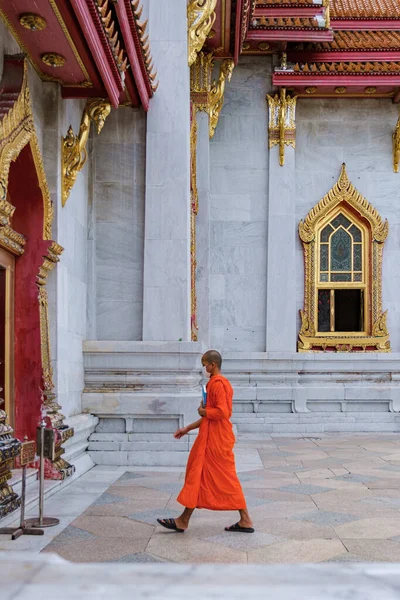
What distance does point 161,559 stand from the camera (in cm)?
512

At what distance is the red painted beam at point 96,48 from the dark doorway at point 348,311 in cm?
932

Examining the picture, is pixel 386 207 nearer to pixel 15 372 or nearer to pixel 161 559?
pixel 15 372

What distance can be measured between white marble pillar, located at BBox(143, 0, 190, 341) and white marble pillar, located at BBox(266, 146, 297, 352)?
5.47 meters

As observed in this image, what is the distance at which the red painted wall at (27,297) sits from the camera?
774 centimetres

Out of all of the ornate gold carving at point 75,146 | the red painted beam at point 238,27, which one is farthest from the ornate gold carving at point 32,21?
the red painted beam at point 238,27

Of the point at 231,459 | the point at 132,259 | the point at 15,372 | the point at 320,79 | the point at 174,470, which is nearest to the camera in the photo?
the point at 231,459

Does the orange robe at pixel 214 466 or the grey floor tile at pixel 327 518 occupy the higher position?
the orange robe at pixel 214 466

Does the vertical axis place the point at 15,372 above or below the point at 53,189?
below

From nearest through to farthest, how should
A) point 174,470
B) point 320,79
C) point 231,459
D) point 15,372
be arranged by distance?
point 231,459 → point 15,372 → point 174,470 → point 320,79

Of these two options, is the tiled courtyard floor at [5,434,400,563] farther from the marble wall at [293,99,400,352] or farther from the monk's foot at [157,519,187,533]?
the marble wall at [293,99,400,352]

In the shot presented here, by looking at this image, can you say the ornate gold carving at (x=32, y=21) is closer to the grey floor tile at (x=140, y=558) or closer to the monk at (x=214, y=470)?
the monk at (x=214, y=470)

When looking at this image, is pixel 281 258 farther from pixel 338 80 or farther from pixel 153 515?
pixel 153 515

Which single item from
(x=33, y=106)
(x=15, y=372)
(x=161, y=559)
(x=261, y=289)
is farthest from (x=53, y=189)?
(x=261, y=289)

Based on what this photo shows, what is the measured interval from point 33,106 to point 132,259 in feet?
9.98
